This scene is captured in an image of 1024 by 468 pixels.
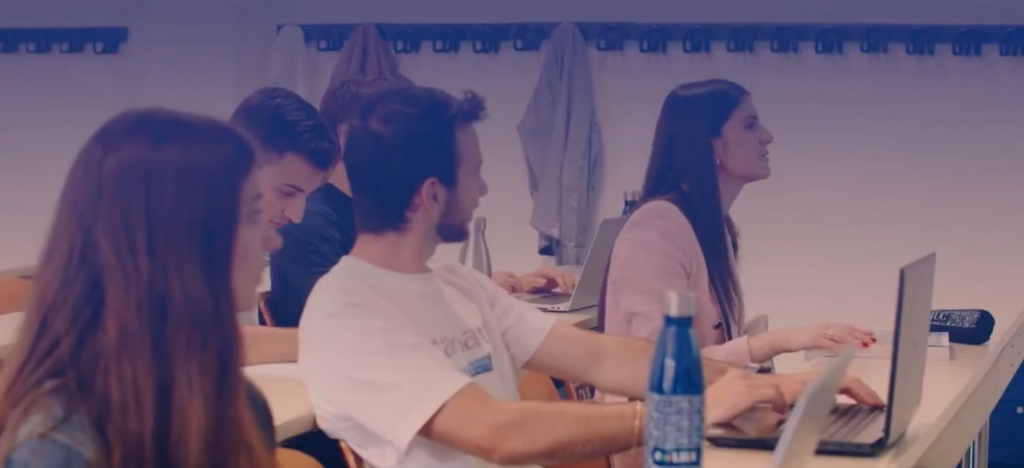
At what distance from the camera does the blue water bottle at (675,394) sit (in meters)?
1.21

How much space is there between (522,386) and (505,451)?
22.6 inches

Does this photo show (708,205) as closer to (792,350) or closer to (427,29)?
(792,350)

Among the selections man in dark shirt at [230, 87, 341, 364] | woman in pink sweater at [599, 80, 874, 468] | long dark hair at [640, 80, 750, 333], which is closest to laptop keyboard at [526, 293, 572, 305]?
woman in pink sweater at [599, 80, 874, 468]

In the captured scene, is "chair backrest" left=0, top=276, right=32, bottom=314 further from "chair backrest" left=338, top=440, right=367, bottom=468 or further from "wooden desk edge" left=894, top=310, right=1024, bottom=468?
"wooden desk edge" left=894, top=310, right=1024, bottom=468

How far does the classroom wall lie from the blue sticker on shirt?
2.60 m

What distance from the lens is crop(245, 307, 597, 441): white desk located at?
180cm

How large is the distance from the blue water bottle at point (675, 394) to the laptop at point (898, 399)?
435mm

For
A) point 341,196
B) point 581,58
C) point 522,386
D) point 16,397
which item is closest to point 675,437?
point 16,397

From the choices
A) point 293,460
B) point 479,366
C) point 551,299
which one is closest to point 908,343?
point 479,366

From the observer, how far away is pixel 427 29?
4.50m

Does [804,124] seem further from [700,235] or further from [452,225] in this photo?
[452,225]

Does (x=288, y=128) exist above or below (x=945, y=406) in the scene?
above

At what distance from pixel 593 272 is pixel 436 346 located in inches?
55.5

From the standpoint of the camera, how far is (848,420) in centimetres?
177
